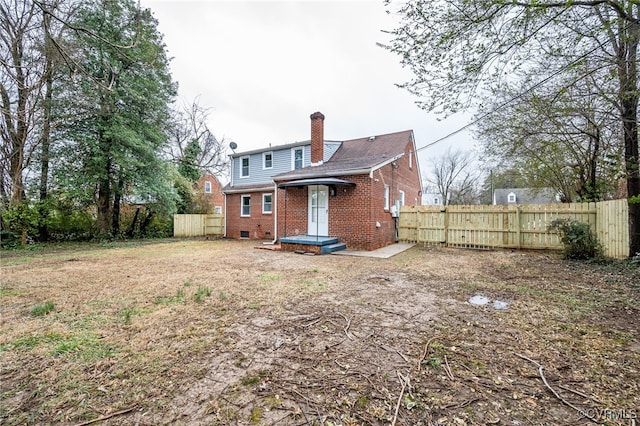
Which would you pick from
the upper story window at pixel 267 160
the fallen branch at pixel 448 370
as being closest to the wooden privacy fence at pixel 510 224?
the fallen branch at pixel 448 370

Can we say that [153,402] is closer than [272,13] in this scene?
Yes

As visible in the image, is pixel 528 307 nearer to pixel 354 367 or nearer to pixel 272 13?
pixel 354 367

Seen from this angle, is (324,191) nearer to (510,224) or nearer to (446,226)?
(446,226)

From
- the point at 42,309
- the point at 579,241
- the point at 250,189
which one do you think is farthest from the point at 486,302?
the point at 250,189

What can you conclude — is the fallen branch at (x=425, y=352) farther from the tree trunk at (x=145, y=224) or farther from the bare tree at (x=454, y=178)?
the bare tree at (x=454, y=178)

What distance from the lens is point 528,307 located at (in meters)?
3.88

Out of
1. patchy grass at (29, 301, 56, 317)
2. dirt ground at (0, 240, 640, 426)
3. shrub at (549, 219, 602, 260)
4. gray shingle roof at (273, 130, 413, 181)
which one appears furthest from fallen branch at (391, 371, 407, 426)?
gray shingle roof at (273, 130, 413, 181)

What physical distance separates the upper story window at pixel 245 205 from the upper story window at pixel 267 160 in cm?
231

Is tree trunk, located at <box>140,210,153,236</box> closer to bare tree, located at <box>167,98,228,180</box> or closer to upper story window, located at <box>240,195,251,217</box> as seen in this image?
upper story window, located at <box>240,195,251,217</box>

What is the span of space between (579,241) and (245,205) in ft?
45.7

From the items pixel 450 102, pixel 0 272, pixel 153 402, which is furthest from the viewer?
pixel 0 272

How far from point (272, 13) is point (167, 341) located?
32.7 ft

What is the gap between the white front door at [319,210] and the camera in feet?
35.5

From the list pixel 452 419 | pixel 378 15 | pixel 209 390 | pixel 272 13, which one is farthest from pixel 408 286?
pixel 272 13
